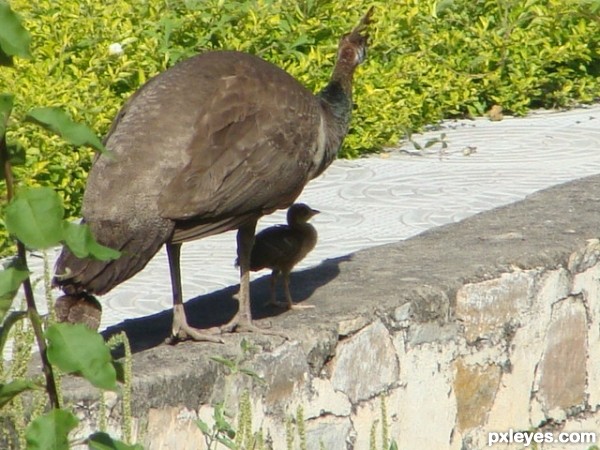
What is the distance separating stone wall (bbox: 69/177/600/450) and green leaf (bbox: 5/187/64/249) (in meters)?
1.45

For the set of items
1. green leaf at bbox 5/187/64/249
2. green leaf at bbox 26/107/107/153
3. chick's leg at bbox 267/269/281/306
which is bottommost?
chick's leg at bbox 267/269/281/306

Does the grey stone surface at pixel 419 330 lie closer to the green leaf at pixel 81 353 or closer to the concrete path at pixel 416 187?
the concrete path at pixel 416 187

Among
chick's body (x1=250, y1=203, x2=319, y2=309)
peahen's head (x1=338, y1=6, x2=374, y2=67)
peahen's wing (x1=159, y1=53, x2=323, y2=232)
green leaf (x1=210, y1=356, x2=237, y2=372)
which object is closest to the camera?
green leaf (x1=210, y1=356, x2=237, y2=372)

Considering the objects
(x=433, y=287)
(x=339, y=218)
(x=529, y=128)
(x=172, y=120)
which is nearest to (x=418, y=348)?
(x=433, y=287)

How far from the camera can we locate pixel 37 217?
222 centimetres

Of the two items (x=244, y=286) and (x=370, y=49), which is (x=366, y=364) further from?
(x=370, y=49)

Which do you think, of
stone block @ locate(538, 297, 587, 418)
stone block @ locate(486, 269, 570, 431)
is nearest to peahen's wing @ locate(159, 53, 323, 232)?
stone block @ locate(486, 269, 570, 431)

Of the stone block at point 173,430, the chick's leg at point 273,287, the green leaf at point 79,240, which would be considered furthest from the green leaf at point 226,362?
the green leaf at point 79,240

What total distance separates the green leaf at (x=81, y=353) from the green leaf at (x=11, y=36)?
446mm

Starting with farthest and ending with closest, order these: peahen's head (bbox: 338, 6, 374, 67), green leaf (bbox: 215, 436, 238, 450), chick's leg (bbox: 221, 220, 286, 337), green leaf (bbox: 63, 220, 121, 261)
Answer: peahen's head (bbox: 338, 6, 374, 67) < chick's leg (bbox: 221, 220, 286, 337) < green leaf (bbox: 215, 436, 238, 450) < green leaf (bbox: 63, 220, 121, 261)

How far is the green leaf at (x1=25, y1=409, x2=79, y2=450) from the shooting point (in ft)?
7.47

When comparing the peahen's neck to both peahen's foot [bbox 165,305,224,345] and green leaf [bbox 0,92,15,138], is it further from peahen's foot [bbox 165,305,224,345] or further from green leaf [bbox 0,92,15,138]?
green leaf [bbox 0,92,15,138]

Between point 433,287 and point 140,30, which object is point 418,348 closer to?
point 433,287

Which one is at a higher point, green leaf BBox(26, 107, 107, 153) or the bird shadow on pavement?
green leaf BBox(26, 107, 107, 153)
